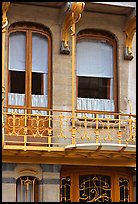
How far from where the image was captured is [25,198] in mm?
17328

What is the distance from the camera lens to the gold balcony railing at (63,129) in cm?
1705

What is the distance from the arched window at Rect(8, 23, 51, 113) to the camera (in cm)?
1816

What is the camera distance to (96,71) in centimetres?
1902

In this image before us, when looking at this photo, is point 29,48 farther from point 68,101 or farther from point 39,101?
point 68,101

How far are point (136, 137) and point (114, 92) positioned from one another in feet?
7.16

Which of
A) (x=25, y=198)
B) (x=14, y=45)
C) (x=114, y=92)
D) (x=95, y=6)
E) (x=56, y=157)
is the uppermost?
(x=95, y=6)

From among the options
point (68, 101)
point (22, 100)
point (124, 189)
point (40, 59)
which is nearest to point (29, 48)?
point (40, 59)

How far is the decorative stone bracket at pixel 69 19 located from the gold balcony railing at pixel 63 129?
1.98 m

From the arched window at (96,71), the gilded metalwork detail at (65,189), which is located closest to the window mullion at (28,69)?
the arched window at (96,71)

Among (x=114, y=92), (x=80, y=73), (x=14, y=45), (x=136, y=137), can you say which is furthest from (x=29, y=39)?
(x=136, y=137)

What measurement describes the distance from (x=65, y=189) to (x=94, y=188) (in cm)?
84

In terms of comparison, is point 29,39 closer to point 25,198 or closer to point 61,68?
point 61,68

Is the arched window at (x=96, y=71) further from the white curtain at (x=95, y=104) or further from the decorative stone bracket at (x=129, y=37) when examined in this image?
the decorative stone bracket at (x=129, y=37)

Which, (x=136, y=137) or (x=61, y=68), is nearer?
(x=136, y=137)
